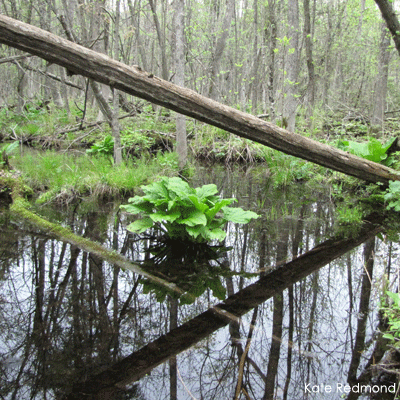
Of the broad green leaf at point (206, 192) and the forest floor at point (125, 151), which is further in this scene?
the forest floor at point (125, 151)

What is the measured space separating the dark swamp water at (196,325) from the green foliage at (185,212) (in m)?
0.40

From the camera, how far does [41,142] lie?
39.6 ft

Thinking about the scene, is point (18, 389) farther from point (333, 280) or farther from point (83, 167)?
point (83, 167)

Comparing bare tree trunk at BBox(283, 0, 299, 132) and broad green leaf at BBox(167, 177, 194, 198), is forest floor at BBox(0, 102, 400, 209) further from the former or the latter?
broad green leaf at BBox(167, 177, 194, 198)

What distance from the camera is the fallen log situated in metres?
3.46

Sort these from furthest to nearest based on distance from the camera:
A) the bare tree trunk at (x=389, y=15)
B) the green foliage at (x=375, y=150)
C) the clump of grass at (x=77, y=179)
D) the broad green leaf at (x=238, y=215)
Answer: the clump of grass at (x=77, y=179)
the green foliage at (x=375, y=150)
the bare tree trunk at (x=389, y=15)
the broad green leaf at (x=238, y=215)

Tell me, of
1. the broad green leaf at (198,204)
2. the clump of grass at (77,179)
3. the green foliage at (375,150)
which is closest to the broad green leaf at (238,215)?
the broad green leaf at (198,204)

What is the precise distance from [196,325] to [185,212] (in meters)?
1.62

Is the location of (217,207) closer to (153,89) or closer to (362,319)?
(153,89)

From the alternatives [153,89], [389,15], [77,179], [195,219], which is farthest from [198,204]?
[389,15]

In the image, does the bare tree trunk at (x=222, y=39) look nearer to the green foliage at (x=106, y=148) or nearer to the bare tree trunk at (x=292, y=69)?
the bare tree trunk at (x=292, y=69)

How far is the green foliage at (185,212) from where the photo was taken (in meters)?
3.87

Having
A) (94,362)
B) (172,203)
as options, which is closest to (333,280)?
(172,203)

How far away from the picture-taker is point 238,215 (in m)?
4.23
